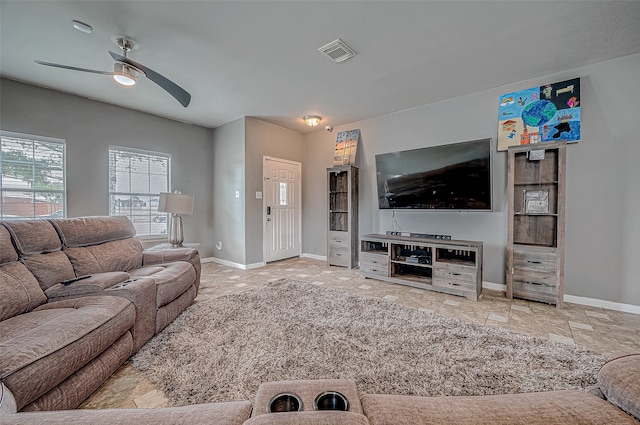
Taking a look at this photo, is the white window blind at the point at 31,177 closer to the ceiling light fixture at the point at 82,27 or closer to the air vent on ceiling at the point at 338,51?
the ceiling light fixture at the point at 82,27

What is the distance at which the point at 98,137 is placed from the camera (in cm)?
383

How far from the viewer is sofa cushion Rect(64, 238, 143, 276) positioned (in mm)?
2201

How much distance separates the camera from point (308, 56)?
265 cm

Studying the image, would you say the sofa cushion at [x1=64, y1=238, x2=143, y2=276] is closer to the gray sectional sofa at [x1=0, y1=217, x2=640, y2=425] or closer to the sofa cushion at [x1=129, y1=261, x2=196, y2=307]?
the gray sectional sofa at [x1=0, y1=217, x2=640, y2=425]

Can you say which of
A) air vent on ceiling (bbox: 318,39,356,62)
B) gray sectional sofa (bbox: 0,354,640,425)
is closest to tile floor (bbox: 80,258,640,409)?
gray sectional sofa (bbox: 0,354,640,425)

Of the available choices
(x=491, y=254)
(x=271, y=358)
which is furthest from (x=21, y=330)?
(x=491, y=254)

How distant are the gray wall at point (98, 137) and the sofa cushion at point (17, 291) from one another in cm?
238

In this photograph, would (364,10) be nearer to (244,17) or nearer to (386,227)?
(244,17)

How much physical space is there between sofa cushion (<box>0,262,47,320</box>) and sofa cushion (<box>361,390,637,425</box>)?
2.23 m

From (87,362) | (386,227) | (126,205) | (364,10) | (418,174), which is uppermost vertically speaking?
(364,10)

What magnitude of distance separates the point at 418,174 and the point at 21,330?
4.12 metres

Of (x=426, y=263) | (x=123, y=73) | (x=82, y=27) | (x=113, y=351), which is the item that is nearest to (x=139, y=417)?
(x=113, y=351)

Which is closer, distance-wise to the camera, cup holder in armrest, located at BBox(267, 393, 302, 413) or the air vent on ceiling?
cup holder in armrest, located at BBox(267, 393, 302, 413)

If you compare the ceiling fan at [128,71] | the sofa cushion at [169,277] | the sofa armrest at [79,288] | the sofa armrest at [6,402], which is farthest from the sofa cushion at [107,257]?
the ceiling fan at [128,71]
